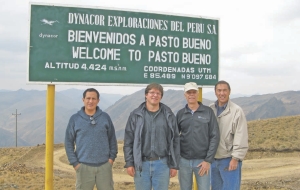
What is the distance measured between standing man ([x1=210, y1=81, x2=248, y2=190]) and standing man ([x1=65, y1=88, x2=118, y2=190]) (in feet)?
5.16

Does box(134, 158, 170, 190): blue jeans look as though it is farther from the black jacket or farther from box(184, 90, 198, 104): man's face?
box(184, 90, 198, 104): man's face

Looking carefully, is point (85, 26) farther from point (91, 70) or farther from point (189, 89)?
point (189, 89)

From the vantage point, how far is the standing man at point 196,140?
13.5 feet

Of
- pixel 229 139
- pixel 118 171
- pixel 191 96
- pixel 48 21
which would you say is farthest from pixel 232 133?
pixel 118 171

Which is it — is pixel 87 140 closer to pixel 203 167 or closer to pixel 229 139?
pixel 203 167

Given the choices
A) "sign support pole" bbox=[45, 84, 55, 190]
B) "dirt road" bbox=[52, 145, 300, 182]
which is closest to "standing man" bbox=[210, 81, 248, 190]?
"sign support pole" bbox=[45, 84, 55, 190]

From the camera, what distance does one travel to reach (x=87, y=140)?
156 inches

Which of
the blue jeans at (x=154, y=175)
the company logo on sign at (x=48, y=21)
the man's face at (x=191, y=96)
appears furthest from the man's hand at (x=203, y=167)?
the company logo on sign at (x=48, y=21)

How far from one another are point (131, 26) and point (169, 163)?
2.53 metres

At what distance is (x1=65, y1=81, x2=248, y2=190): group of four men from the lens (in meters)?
3.86

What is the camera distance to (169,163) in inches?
155

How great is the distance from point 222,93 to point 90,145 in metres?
2.00

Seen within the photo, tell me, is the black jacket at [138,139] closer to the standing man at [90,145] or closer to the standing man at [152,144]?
the standing man at [152,144]

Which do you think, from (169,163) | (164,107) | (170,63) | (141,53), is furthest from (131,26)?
(169,163)
